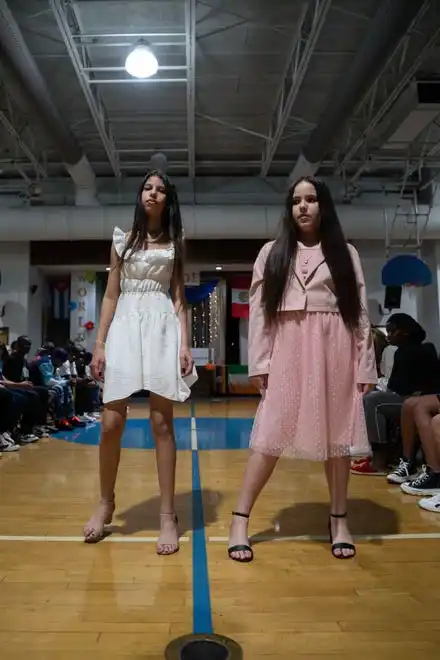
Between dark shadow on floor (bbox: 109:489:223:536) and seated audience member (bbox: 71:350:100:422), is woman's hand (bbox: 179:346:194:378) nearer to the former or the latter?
dark shadow on floor (bbox: 109:489:223:536)

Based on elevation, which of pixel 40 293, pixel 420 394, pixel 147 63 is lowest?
pixel 420 394

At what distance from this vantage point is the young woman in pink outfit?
1.75 m

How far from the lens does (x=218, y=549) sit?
1.76 m

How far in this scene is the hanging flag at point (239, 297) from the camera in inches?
436

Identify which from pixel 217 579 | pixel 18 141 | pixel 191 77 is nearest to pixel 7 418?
pixel 217 579

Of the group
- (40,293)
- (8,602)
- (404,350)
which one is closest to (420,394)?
(404,350)

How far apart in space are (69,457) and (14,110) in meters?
4.19

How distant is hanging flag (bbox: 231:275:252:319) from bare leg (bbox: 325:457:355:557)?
9.26 m

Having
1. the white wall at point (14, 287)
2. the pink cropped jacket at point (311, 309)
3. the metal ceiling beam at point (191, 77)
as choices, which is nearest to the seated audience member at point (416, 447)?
the pink cropped jacket at point (311, 309)

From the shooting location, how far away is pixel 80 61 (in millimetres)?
4848

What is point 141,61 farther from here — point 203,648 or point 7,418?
point 203,648

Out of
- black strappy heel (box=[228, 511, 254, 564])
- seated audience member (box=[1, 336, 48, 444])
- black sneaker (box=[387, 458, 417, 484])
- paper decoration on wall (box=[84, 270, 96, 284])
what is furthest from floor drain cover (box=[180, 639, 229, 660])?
paper decoration on wall (box=[84, 270, 96, 284])

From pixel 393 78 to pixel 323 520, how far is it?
4730 mm

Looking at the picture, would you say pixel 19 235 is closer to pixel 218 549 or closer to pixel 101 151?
pixel 101 151
